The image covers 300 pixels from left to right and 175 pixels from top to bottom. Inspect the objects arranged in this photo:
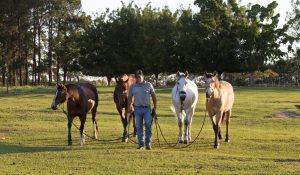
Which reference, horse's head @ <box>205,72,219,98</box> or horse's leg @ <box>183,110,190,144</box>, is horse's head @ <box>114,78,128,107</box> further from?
horse's head @ <box>205,72,219,98</box>

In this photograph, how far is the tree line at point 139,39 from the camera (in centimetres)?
7081

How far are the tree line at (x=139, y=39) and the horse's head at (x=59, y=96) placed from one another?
163ft

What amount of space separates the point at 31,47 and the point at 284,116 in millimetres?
51146

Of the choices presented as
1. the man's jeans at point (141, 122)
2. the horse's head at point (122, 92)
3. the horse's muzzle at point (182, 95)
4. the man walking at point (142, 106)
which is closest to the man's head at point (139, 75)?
the man walking at point (142, 106)

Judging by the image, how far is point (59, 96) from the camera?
56.5ft

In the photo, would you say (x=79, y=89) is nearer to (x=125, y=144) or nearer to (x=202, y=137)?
(x=125, y=144)

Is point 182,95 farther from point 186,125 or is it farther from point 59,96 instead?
point 59,96

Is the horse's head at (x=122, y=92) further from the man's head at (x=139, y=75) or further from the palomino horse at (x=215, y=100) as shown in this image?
the palomino horse at (x=215, y=100)

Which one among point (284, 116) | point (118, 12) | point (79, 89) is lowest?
point (284, 116)

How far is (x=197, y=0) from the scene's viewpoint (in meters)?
74.9

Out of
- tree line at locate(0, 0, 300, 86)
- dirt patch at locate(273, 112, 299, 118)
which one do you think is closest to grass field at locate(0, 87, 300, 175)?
dirt patch at locate(273, 112, 299, 118)

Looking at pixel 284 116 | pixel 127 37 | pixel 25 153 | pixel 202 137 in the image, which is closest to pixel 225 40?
pixel 127 37

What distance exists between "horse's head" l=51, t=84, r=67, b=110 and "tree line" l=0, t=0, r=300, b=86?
49.7 metres

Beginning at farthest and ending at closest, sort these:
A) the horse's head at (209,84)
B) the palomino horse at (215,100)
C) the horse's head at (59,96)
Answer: the horse's head at (59,96)
the palomino horse at (215,100)
the horse's head at (209,84)
